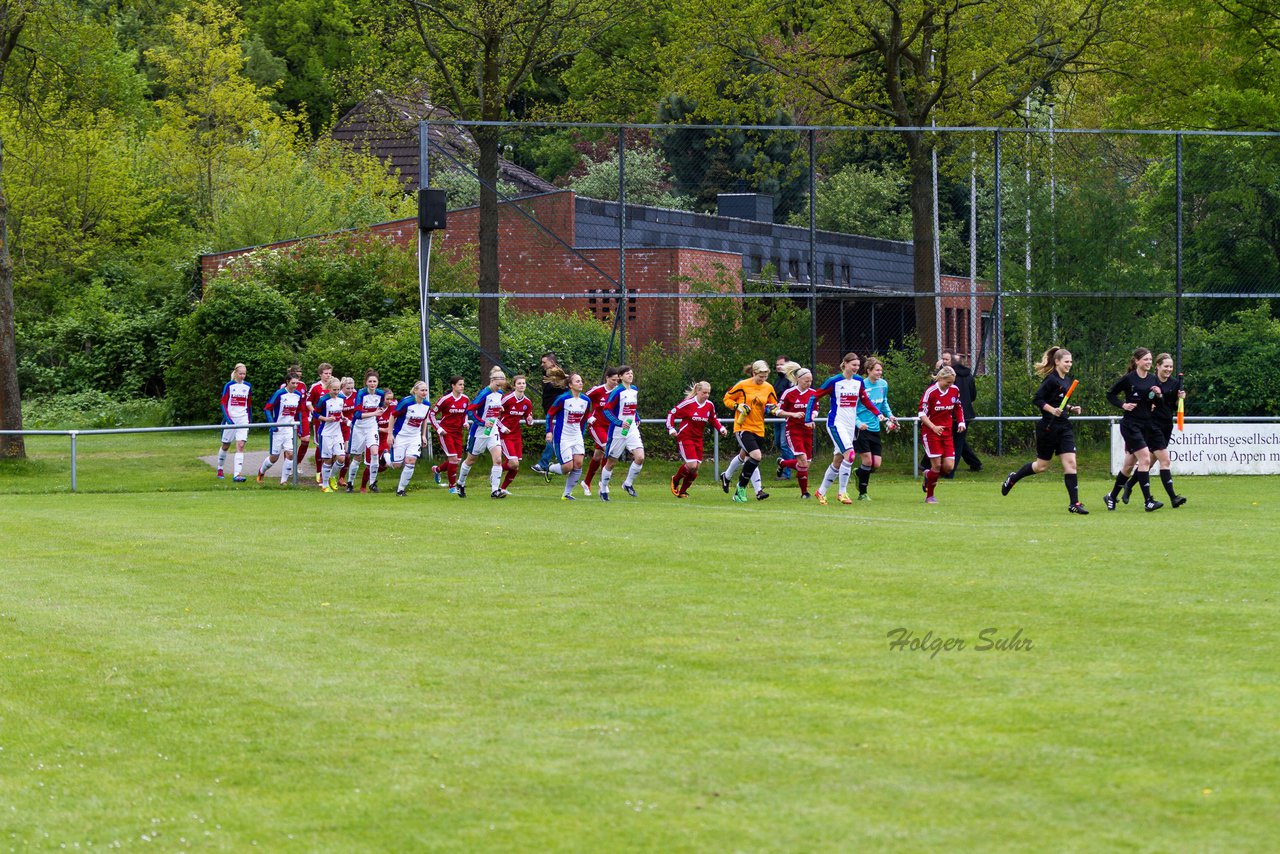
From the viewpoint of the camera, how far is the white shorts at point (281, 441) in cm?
2753

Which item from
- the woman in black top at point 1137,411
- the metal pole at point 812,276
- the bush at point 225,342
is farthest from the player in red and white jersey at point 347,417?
the bush at point 225,342

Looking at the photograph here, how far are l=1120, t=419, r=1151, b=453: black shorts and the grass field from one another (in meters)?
3.44

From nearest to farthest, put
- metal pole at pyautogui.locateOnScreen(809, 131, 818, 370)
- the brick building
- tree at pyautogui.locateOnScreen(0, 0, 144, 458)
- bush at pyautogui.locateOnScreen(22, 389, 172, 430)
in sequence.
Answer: metal pole at pyautogui.locateOnScreen(809, 131, 818, 370)
the brick building
tree at pyautogui.locateOnScreen(0, 0, 144, 458)
bush at pyautogui.locateOnScreen(22, 389, 172, 430)

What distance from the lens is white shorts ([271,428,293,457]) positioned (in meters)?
27.5

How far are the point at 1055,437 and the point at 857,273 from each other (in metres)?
10.7

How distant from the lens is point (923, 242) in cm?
2947

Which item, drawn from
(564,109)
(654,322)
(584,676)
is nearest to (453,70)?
(564,109)

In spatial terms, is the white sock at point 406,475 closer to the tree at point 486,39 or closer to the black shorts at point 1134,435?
the tree at point 486,39

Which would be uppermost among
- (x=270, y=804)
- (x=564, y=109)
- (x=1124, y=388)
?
(x=564, y=109)

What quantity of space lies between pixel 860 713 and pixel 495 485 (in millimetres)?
15680

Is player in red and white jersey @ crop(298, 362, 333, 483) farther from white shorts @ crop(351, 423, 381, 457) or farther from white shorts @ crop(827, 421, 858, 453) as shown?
white shorts @ crop(827, 421, 858, 453)

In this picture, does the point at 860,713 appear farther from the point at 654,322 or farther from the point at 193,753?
the point at 654,322

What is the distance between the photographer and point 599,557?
15.2 meters

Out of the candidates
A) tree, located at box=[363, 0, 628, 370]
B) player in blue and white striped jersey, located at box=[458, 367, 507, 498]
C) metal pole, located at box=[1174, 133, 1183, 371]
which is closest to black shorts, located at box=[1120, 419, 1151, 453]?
metal pole, located at box=[1174, 133, 1183, 371]
